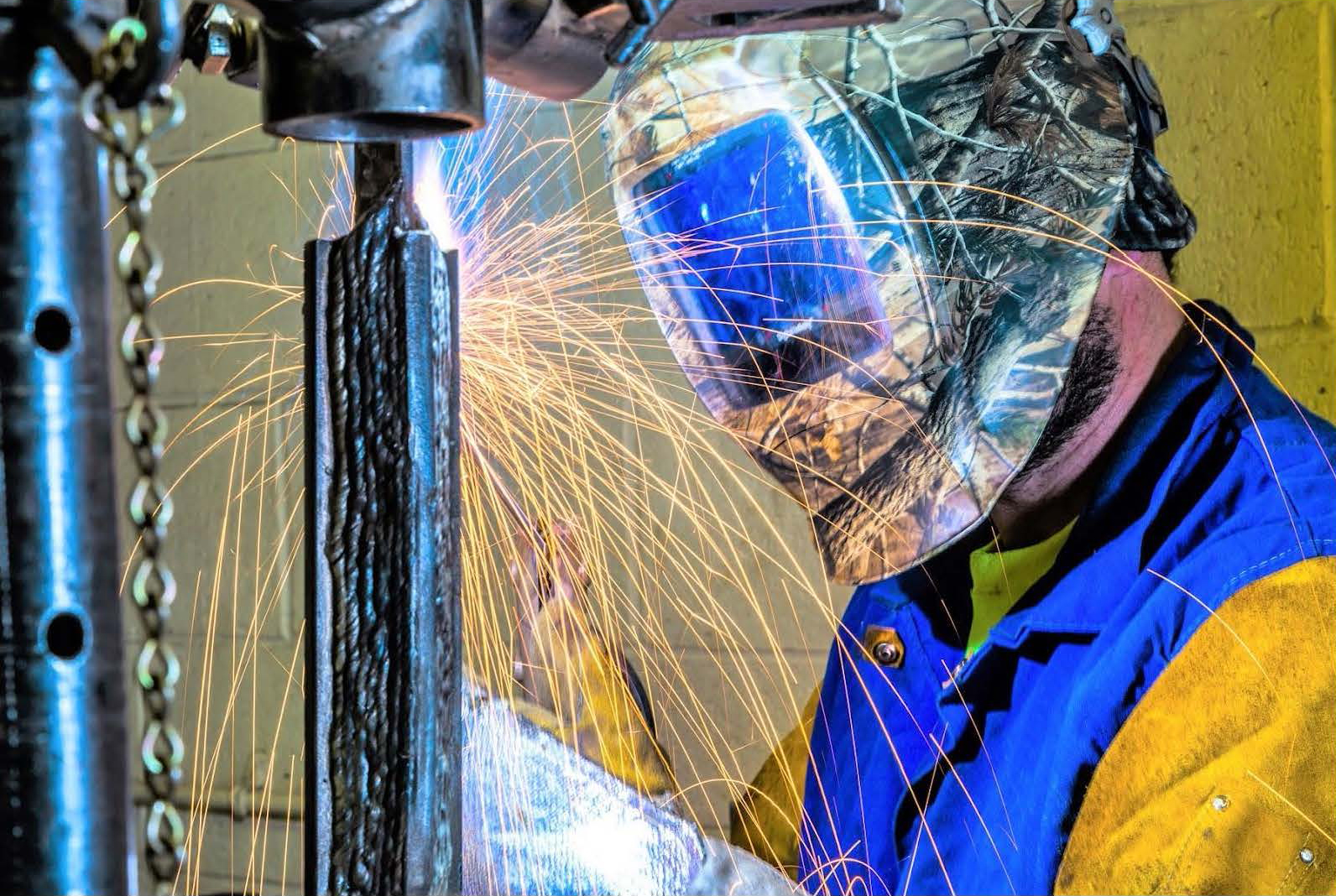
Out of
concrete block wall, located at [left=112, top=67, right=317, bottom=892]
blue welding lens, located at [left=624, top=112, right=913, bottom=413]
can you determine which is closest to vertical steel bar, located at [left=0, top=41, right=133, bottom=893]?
blue welding lens, located at [left=624, top=112, right=913, bottom=413]

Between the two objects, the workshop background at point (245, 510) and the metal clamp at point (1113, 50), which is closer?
the metal clamp at point (1113, 50)

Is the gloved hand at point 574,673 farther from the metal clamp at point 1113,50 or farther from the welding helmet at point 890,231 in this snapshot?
the metal clamp at point 1113,50

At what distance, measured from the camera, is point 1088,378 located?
116 cm

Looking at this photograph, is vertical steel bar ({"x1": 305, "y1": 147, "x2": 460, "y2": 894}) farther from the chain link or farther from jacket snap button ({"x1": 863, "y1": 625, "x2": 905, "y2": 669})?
jacket snap button ({"x1": 863, "y1": 625, "x2": 905, "y2": 669})

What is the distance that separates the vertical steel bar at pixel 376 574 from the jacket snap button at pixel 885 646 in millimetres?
855

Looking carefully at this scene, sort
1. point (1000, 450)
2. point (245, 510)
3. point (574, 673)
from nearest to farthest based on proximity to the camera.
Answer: point (1000, 450)
point (574, 673)
point (245, 510)

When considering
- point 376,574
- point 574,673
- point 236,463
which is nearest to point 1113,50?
point 574,673

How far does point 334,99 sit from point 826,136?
89cm

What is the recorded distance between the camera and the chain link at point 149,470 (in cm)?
41

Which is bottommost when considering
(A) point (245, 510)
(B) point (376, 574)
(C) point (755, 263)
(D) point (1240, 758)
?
(D) point (1240, 758)

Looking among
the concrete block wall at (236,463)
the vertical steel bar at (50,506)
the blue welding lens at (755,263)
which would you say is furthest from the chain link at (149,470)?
the concrete block wall at (236,463)

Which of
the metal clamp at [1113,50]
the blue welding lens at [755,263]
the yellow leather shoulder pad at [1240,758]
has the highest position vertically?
the metal clamp at [1113,50]

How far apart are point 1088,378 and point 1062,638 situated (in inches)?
9.6

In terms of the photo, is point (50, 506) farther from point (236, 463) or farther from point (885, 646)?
point (236, 463)
